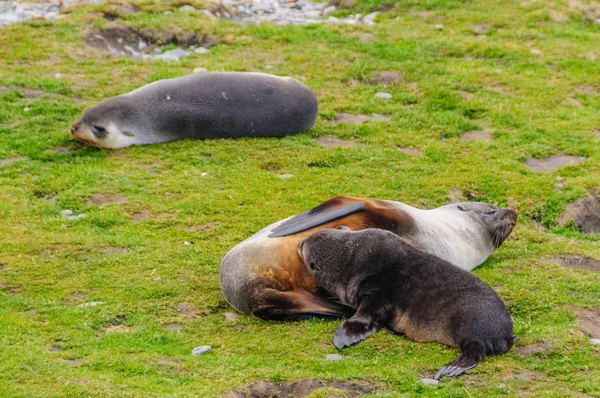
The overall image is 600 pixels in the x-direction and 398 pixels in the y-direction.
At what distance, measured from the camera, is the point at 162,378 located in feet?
19.9

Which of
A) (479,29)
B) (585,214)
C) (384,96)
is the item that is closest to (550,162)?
(585,214)

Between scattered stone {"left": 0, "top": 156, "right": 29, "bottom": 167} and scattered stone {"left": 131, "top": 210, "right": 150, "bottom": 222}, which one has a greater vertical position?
scattered stone {"left": 0, "top": 156, "right": 29, "bottom": 167}

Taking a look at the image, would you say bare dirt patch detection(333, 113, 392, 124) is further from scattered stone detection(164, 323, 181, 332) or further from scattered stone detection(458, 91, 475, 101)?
scattered stone detection(164, 323, 181, 332)

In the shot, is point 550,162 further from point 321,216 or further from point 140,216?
point 140,216

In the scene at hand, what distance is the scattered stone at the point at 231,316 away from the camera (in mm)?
7414

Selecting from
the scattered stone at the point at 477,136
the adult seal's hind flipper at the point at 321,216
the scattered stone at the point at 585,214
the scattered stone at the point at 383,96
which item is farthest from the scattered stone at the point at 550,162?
the adult seal's hind flipper at the point at 321,216

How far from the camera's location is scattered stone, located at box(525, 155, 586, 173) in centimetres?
1148

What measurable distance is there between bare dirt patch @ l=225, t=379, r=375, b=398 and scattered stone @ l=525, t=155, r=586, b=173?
20.1 ft

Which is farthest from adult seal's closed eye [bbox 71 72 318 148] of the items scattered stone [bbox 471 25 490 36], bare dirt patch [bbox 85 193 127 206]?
scattered stone [bbox 471 25 490 36]

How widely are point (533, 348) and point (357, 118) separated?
680 cm

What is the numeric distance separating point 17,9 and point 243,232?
32.7 ft

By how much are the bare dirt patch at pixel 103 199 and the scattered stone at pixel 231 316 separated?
3.07 m

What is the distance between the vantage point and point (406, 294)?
→ 692 centimetres

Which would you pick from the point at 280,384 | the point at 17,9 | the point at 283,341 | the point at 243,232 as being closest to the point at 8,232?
the point at 243,232
